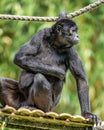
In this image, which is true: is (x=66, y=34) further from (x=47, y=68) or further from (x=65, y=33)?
(x=47, y=68)

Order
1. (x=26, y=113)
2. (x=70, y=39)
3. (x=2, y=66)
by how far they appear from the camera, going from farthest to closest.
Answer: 1. (x=2, y=66)
2. (x=70, y=39)
3. (x=26, y=113)

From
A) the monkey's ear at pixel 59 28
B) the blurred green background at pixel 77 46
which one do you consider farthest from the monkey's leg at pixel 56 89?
the blurred green background at pixel 77 46

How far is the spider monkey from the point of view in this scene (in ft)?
16.4

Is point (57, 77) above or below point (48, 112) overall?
above

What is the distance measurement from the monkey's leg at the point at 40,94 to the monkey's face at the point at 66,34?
293 mm

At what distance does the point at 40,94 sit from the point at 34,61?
239 millimetres

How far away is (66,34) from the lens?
5.09 metres

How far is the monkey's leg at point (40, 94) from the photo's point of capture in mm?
4973

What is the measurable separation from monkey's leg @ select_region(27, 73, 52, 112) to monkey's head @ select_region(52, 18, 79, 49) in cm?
29

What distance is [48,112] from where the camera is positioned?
484cm

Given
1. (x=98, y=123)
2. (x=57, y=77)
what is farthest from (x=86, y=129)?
(x=57, y=77)

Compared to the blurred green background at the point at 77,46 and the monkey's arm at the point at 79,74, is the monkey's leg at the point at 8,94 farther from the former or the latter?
the blurred green background at the point at 77,46

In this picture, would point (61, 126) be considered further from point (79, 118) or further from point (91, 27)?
point (91, 27)

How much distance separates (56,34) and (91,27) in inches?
234
